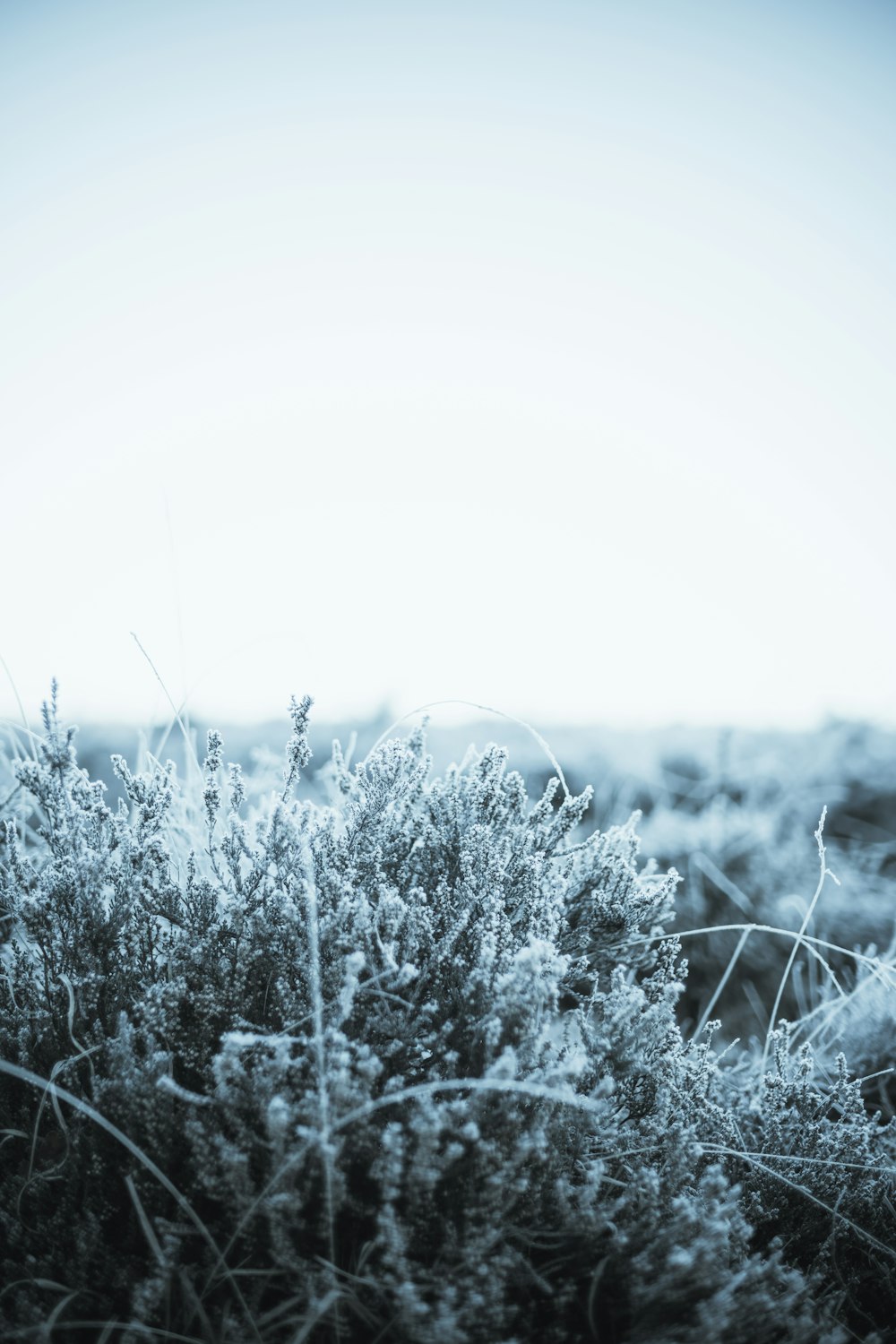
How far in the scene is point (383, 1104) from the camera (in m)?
1.29

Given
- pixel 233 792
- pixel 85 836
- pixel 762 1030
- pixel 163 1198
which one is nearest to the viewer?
pixel 163 1198

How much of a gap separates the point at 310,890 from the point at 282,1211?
1.57 feet

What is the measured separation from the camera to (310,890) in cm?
136

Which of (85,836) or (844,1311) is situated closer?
(844,1311)

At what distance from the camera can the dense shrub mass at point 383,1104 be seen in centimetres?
118

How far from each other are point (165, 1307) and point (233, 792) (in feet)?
3.07

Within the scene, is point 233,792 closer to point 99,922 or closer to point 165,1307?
point 99,922

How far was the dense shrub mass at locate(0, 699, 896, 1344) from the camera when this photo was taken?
46.3 inches

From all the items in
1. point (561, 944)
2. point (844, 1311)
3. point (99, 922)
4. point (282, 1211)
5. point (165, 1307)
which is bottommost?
point (844, 1311)

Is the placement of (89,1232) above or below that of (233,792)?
below

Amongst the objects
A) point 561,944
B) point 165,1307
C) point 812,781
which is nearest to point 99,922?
point 165,1307

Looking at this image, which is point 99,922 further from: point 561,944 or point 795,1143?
point 795,1143

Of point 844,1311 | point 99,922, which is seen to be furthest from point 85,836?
point 844,1311

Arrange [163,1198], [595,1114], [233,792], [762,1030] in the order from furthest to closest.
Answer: [762,1030], [233,792], [595,1114], [163,1198]
